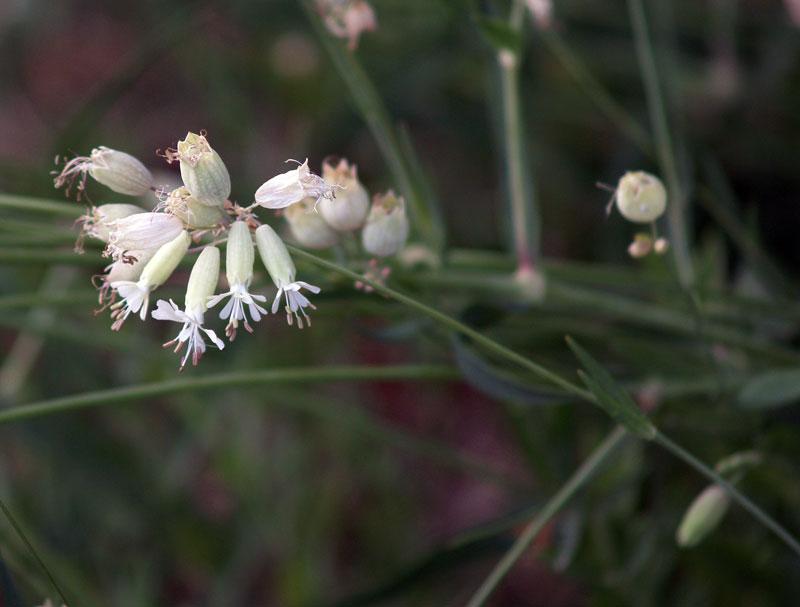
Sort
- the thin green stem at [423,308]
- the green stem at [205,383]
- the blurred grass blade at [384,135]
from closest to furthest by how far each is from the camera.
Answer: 1. the thin green stem at [423,308]
2. the green stem at [205,383]
3. the blurred grass blade at [384,135]

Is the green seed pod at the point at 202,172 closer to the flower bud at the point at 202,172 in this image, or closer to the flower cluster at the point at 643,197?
the flower bud at the point at 202,172

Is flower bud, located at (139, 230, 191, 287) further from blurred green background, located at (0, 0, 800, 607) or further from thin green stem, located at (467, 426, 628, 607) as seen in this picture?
thin green stem, located at (467, 426, 628, 607)

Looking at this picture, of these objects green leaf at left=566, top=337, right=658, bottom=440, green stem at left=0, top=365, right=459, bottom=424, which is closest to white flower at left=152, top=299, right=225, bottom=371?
green stem at left=0, top=365, right=459, bottom=424

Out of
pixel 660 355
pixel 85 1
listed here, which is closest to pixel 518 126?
pixel 660 355

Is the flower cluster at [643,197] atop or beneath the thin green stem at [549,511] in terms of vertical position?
atop

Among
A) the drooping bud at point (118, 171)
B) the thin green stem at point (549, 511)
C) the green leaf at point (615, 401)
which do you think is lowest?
the thin green stem at point (549, 511)

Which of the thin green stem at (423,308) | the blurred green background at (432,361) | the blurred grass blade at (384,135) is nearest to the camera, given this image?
the thin green stem at (423,308)

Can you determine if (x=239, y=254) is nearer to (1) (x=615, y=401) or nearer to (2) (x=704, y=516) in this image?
(1) (x=615, y=401)

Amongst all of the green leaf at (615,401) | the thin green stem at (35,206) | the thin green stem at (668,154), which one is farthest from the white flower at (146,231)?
the thin green stem at (668,154)
